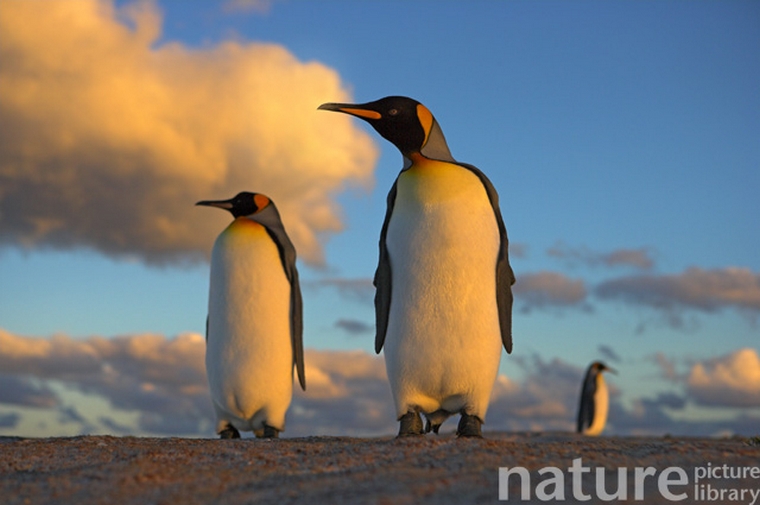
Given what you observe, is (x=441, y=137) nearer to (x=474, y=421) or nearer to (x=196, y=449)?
(x=474, y=421)

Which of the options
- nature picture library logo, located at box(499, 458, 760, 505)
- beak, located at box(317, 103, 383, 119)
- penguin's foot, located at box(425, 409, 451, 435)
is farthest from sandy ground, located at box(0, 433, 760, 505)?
beak, located at box(317, 103, 383, 119)

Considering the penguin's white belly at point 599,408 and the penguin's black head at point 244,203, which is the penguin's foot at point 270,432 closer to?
the penguin's black head at point 244,203

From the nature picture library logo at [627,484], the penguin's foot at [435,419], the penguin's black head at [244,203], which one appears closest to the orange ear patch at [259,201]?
the penguin's black head at [244,203]

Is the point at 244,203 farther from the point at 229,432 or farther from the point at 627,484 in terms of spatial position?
the point at 627,484

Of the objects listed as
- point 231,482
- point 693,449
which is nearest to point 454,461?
point 231,482

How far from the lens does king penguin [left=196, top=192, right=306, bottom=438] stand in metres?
8.85

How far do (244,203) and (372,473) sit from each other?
5.54 metres

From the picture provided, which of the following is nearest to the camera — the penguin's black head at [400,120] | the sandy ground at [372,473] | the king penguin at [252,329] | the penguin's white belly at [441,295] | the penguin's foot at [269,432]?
the sandy ground at [372,473]

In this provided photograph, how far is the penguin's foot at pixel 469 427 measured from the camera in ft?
20.8

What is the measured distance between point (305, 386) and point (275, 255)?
159 centimetres

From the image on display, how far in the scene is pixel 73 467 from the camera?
18.4 ft

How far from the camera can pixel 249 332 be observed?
8828mm

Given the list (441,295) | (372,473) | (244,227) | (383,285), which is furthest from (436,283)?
(244,227)

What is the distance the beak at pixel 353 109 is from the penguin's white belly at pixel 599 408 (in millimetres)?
15467
